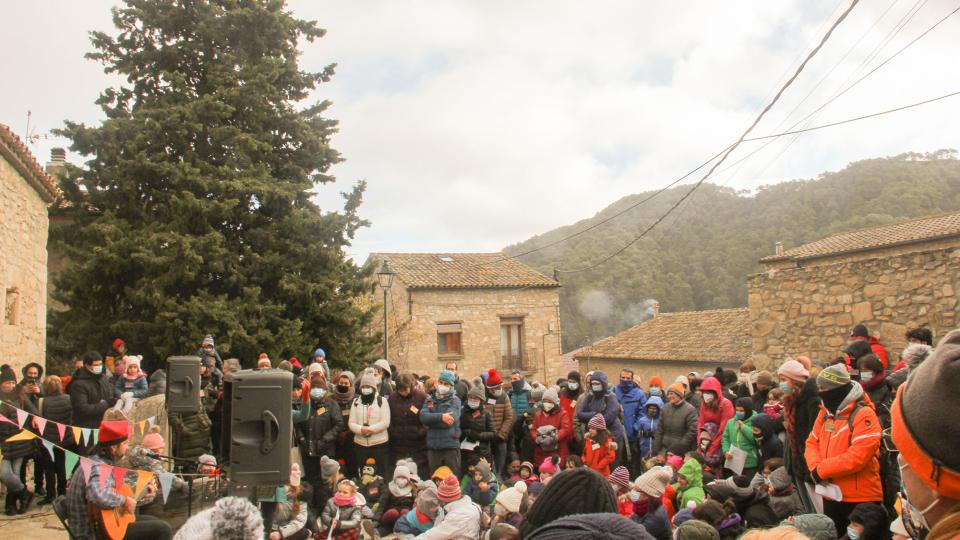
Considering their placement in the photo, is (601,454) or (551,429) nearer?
(601,454)

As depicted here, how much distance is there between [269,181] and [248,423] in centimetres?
840

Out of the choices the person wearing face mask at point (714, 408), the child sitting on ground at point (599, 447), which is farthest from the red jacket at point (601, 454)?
the person wearing face mask at point (714, 408)

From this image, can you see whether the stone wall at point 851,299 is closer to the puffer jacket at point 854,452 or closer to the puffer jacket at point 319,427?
the puffer jacket at point 854,452

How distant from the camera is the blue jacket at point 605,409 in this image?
8.12m

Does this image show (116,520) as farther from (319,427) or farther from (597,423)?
(597,423)

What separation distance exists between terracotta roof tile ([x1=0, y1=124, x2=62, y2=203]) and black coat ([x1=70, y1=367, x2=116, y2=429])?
373cm

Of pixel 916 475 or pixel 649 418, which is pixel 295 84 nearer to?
pixel 649 418

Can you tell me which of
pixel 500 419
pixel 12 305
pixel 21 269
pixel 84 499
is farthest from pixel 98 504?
pixel 21 269

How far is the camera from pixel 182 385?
7410 mm

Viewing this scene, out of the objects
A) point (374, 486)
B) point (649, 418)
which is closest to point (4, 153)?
point (374, 486)

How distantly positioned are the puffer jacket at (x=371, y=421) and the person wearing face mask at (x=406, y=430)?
0.10 metres

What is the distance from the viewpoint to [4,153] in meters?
9.82

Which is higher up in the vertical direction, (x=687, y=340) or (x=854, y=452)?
(x=687, y=340)

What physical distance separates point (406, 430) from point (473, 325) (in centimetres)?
1478
